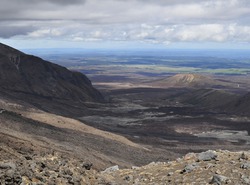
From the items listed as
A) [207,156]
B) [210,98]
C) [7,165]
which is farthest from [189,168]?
[210,98]

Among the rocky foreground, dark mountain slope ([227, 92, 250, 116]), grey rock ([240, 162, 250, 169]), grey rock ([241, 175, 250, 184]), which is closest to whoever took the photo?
the rocky foreground

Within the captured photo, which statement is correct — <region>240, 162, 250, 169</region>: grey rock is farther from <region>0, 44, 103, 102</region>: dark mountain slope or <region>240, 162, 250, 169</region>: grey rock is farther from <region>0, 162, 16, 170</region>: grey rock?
<region>0, 44, 103, 102</region>: dark mountain slope

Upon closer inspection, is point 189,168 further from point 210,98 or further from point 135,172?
point 210,98

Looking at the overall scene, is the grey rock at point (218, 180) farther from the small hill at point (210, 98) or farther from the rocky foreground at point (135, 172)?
the small hill at point (210, 98)

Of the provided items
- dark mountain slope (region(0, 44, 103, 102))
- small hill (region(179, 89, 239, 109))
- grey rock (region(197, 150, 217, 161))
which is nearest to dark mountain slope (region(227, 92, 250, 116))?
small hill (region(179, 89, 239, 109))

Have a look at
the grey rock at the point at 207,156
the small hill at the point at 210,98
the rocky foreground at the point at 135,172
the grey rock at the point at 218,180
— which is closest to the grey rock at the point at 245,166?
the rocky foreground at the point at 135,172

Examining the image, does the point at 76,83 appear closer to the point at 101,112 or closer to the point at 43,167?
the point at 101,112

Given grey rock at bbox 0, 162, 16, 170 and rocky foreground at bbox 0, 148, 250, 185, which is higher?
grey rock at bbox 0, 162, 16, 170
